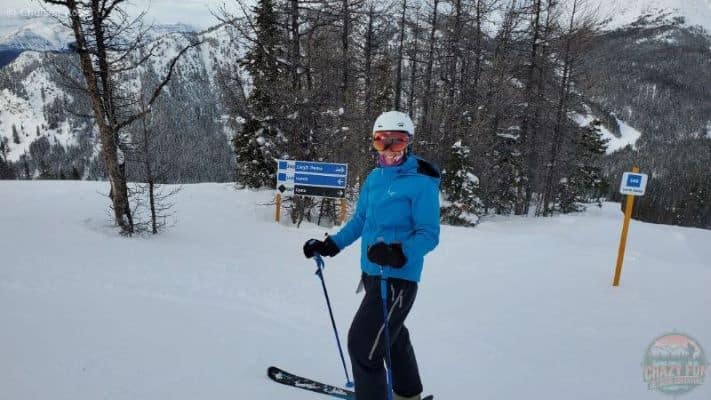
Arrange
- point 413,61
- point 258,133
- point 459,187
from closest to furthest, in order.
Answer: point 459,187
point 258,133
point 413,61

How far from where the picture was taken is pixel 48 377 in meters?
2.81

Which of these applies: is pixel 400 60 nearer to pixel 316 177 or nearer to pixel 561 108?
pixel 561 108

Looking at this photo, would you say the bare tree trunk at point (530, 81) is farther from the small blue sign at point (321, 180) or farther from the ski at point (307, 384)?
the ski at point (307, 384)

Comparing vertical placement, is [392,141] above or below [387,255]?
above

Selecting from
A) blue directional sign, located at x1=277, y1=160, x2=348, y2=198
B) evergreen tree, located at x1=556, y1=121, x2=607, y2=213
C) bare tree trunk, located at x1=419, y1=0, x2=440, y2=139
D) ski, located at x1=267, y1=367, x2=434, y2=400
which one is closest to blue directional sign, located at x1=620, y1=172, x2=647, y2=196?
ski, located at x1=267, y1=367, x2=434, y2=400

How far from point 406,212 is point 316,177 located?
8.41 metres

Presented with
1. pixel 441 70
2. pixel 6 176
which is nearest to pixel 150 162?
pixel 441 70

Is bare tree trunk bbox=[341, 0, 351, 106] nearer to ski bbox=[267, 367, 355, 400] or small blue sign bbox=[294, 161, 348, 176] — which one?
small blue sign bbox=[294, 161, 348, 176]

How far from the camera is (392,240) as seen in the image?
2.64m

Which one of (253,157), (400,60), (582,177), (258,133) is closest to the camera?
(258,133)

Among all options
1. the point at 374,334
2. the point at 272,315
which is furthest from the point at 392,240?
the point at 272,315

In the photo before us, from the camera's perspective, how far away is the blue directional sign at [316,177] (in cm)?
1083

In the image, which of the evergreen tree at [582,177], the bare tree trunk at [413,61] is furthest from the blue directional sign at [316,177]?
the evergreen tree at [582,177]

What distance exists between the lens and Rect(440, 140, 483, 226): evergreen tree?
57.2 ft
